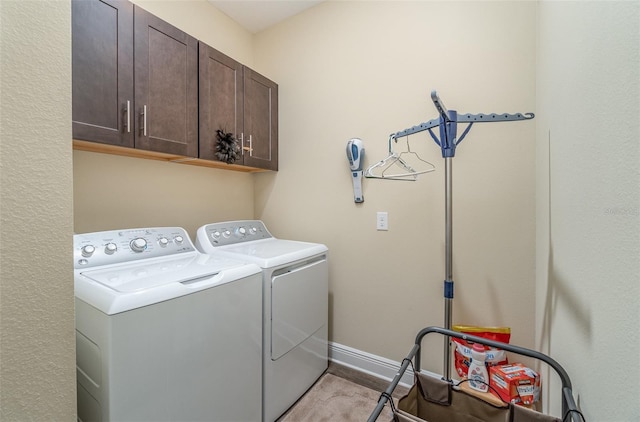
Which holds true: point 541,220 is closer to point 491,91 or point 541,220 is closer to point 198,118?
point 491,91

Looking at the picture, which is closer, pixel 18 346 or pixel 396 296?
pixel 18 346

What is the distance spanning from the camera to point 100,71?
1254mm

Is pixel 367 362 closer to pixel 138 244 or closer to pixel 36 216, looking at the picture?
pixel 138 244

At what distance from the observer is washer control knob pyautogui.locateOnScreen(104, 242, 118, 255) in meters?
1.34

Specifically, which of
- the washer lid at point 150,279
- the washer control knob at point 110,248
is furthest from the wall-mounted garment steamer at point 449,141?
the washer control knob at point 110,248

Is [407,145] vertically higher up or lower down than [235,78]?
lower down

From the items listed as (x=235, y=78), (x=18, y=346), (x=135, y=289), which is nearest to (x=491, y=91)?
(x=235, y=78)

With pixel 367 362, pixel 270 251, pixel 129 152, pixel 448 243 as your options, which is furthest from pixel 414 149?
pixel 129 152

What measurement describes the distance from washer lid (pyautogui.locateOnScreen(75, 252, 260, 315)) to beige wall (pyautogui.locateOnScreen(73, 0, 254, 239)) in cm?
47

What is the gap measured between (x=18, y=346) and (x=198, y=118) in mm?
1384

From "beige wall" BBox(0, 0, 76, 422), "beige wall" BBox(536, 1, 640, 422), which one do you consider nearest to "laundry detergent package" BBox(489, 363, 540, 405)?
"beige wall" BBox(536, 1, 640, 422)

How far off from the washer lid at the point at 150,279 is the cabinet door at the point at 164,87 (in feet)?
2.02

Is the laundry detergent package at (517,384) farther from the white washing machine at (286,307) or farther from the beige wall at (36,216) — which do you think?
the beige wall at (36,216)

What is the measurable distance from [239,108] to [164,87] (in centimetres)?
51
